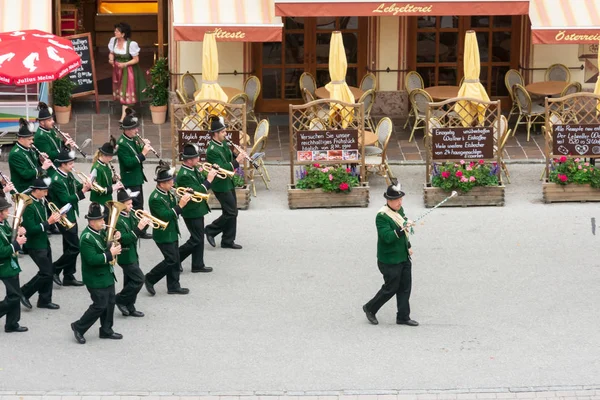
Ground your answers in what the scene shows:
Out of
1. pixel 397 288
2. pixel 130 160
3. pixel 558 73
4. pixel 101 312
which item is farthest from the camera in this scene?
pixel 558 73

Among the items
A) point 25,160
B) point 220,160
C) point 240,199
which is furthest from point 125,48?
point 220,160

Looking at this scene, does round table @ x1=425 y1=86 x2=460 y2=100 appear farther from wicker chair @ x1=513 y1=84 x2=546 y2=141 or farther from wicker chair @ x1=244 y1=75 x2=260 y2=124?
wicker chair @ x1=244 y1=75 x2=260 y2=124

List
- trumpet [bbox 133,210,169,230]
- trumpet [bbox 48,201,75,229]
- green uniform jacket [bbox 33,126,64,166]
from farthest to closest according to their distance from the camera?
green uniform jacket [bbox 33,126,64,166] < trumpet [bbox 48,201,75,229] < trumpet [bbox 133,210,169,230]

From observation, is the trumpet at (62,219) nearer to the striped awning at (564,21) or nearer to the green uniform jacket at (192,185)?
the green uniform jacket at (192,185)

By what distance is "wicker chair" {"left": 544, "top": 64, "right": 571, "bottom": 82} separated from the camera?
24.0 m

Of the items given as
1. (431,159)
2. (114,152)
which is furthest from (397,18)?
(114,152)

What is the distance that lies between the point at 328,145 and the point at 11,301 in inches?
256

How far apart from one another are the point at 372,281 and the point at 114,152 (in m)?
3.95

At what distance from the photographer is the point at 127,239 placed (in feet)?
49.4

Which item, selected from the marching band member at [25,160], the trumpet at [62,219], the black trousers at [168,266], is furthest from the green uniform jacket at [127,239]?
the marching band member at [25,160]

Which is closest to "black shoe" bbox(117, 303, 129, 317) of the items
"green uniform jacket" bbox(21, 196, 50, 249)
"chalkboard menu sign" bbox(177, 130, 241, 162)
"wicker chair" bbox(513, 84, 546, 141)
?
"green uniform jacket" bbox(21, 196, 50, 249)

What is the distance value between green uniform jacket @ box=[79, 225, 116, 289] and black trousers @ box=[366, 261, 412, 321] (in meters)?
3.00

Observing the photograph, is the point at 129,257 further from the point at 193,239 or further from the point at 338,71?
the point at 338,71

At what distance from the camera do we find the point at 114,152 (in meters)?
17.9
